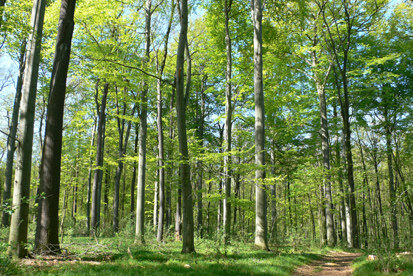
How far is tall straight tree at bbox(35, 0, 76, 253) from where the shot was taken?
5.95 meters

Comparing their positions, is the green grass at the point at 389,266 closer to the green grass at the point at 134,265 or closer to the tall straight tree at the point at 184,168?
the green grass at the point at 134,265

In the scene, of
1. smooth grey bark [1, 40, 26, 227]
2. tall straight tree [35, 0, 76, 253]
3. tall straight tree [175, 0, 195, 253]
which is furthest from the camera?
smooth grey bark [1, 40, 26, 227]

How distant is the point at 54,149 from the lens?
248 inches

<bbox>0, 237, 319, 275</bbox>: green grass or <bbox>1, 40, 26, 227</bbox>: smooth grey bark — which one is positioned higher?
<bbox>1, 40, 26, 227</bbox>: smooth grey bark

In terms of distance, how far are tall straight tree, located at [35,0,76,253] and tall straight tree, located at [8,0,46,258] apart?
12.1 inches

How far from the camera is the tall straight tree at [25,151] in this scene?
557cm

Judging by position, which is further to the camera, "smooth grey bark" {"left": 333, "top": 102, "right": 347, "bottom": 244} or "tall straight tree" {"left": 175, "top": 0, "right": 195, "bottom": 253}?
"smooth grey bark" {"left": 333, "top": 102, "right": 347, "bottom": 244}

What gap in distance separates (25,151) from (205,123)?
17.7 meters

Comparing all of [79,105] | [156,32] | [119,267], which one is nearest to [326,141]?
[156,32]

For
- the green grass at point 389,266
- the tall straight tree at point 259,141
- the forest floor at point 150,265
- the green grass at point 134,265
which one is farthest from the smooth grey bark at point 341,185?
the green grass at point 134,265

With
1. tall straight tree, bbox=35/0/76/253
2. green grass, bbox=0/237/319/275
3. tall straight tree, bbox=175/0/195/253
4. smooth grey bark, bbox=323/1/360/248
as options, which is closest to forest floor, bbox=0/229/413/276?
green grass, bbox=0/237/319/275

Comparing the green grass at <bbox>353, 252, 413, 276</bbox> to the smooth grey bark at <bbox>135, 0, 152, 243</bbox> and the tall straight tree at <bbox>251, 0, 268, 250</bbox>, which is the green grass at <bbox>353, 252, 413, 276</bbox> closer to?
the tall straight tree at <bbox>251, 0, 268, 250</bbox>

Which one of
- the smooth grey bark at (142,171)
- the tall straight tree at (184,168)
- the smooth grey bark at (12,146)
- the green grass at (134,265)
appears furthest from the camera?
the smooth grey bark at (12,146)

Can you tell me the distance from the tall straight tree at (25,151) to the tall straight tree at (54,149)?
0.31 m
